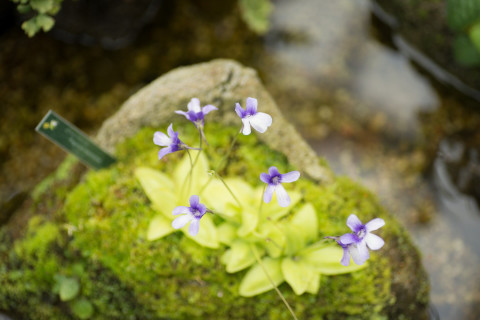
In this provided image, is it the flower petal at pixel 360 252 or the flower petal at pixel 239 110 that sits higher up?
the flower petal at pixel 239 110

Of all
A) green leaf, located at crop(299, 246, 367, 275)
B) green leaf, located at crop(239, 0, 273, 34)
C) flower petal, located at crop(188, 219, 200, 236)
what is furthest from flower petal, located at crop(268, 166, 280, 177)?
green leaf, located at crop(239, 0, 273, 34)

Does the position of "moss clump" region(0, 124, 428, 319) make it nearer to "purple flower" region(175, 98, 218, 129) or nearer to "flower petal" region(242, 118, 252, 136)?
"purple flower" region(175, 98, 218, 129)

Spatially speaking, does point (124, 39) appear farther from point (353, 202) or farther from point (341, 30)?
point (353, 202)

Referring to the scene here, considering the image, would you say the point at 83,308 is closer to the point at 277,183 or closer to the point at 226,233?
the point at 226,233

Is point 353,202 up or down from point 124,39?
down

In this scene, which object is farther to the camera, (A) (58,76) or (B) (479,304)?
(A) (58,76)

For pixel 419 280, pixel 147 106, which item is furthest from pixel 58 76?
pixel 419 280

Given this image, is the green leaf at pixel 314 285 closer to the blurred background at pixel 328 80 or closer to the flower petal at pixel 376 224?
the flower petal at pixel 376 224

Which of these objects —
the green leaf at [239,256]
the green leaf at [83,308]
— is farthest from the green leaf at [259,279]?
the green leaf at [83,308]
